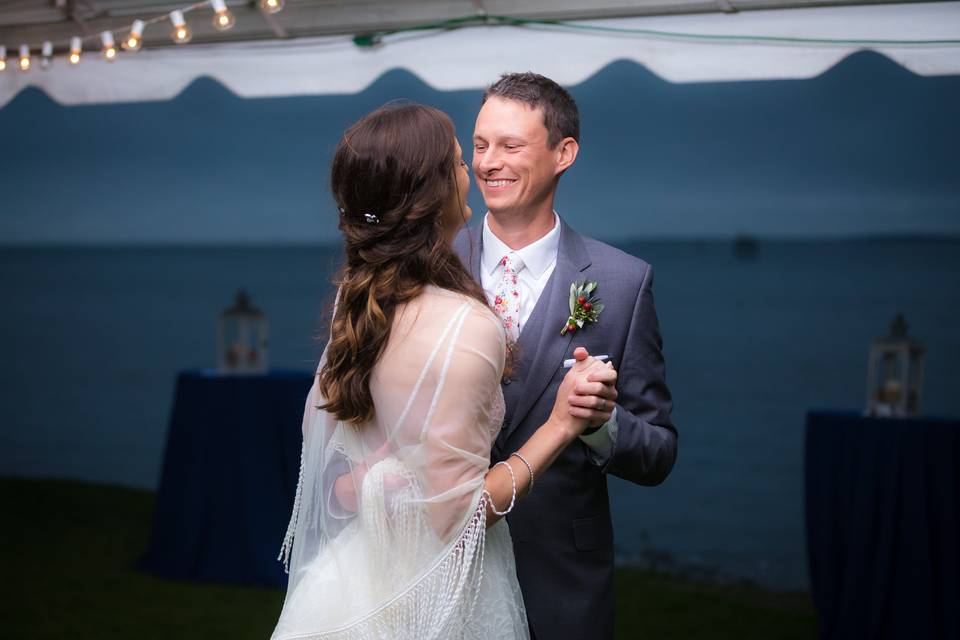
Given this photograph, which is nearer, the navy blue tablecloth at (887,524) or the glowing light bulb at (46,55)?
the glowing light bulb at (46,55)

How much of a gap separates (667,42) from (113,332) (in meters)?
6.11

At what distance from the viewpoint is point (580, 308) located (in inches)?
81.1

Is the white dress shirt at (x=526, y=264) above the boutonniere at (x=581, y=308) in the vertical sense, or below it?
above

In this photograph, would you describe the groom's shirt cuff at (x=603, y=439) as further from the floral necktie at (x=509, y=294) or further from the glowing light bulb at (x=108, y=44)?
the glowing light bulb at (x=108, y=44)

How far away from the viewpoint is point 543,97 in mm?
2117

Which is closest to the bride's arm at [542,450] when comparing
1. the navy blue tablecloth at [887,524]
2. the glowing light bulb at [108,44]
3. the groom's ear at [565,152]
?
the groom's ear at [565,152]

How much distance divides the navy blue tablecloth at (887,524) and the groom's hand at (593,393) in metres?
2.69

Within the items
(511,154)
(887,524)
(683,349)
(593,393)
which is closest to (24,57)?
(511,154)

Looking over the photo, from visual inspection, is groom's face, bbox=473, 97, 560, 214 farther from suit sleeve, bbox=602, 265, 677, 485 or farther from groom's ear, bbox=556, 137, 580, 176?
suit sleeve, bbox=602, 265, 677, 485

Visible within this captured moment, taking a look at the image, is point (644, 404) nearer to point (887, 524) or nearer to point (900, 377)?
point (887, 524)

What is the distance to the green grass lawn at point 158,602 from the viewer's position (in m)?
4.75

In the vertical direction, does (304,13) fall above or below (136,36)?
above

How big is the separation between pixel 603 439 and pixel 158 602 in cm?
377

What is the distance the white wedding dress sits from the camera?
1.64 meters
